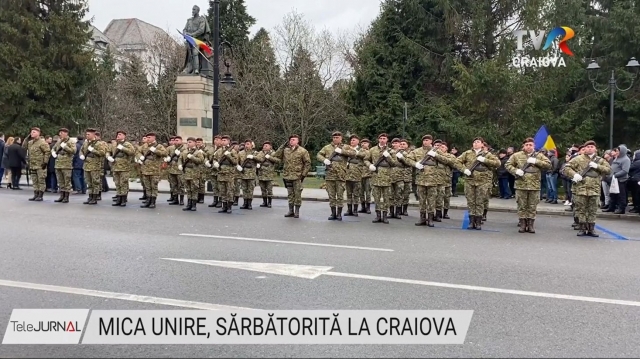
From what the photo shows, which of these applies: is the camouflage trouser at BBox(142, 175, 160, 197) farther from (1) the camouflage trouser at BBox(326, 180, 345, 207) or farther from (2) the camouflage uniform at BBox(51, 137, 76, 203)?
(1) the camouflage trouser at BBox(326, 180, 345, 207)

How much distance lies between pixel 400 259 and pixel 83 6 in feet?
Answer: 118

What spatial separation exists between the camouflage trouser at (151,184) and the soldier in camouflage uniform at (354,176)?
16.8 ft

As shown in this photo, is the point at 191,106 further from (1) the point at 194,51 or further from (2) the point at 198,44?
(2) the point at 198,44

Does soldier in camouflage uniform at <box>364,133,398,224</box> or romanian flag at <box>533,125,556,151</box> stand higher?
romanian flag at <box>533,125,556,151</box>

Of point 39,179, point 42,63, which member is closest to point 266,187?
point 39,179

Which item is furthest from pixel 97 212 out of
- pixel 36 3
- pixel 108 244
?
pixel 36 3

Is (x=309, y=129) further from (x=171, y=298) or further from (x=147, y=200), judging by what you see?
(x=171, y=298)

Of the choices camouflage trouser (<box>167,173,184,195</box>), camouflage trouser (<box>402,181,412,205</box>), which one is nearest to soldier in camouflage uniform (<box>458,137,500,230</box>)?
camouflage trouser (<box>402,181,412,205</box>)

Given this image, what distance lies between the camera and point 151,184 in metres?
15.7

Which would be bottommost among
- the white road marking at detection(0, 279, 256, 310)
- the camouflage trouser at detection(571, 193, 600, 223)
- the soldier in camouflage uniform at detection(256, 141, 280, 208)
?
the white road marking at detection(0, 279, 256, 310)

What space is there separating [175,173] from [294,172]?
3907 mm

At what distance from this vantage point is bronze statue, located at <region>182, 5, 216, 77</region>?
77.9 feet

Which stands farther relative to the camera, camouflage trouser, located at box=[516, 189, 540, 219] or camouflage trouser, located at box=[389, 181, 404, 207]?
camouflage trouser, located at box=[389, 181, 404, 207]

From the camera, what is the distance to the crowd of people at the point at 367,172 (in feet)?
40.7
